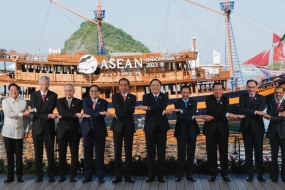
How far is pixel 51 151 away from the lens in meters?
7.56

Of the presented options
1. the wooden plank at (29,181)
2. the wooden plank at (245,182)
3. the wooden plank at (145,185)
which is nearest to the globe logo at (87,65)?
the wooden plank at (29,181)

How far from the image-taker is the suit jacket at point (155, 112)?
24.0ft

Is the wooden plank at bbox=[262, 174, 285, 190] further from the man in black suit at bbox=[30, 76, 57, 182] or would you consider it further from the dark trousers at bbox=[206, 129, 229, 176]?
the man in black suit at bbox=[30, 76, 57, 182]

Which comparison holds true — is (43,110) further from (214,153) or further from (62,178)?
(214,153)

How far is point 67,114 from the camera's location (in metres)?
7.32

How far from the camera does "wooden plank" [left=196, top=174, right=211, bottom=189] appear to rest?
6.98 metres

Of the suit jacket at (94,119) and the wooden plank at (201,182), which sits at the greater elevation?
the suit jacket at (94,119)

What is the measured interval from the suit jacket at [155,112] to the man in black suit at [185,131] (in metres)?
0.27

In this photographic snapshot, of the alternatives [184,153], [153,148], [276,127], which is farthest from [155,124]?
[276,127]

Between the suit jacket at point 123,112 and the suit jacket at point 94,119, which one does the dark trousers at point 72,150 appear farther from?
the suit jacket at point 123,112

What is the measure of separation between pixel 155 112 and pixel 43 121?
185cm

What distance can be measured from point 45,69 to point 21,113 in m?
25.9

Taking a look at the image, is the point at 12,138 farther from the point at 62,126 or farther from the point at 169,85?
the point at 169,85

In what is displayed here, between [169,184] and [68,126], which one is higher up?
[68,126]
